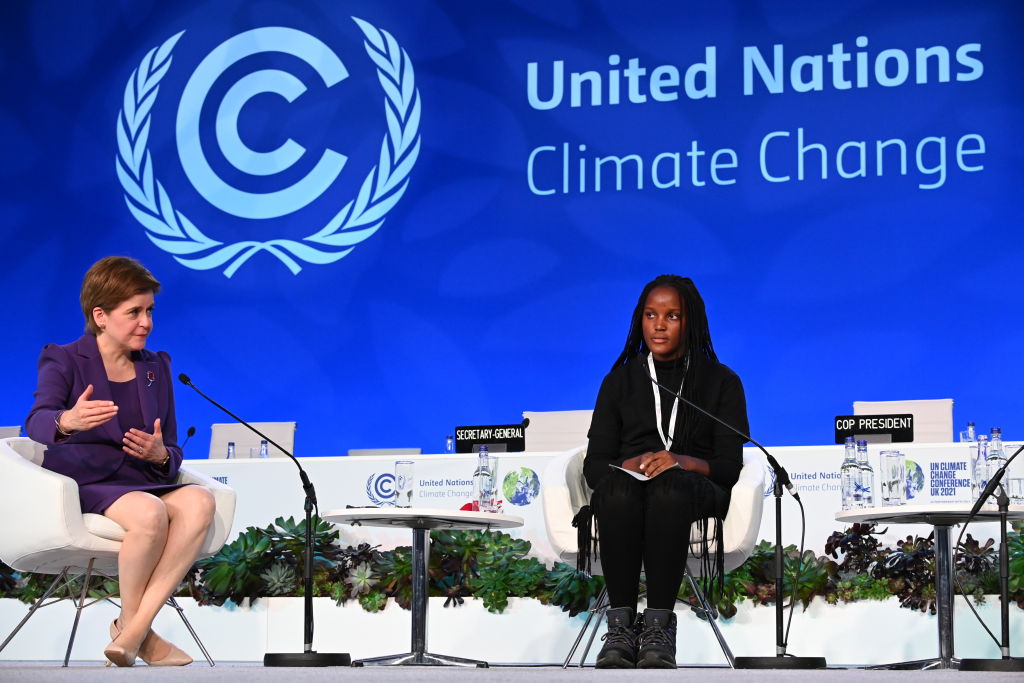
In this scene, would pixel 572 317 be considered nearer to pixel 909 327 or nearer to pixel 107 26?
pixel 909 327

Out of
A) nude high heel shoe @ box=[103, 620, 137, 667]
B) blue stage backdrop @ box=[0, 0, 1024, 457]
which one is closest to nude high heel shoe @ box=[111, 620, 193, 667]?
nude high heel shoe @ box=[103, 620, 137, 667]

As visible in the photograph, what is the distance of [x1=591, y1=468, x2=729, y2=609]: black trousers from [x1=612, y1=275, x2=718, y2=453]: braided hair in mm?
347

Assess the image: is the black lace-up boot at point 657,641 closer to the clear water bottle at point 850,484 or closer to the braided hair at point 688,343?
the braided hair at point 688,343

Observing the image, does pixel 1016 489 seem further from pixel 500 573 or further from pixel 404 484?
pixel 404 484

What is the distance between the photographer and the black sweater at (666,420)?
11.8 feet

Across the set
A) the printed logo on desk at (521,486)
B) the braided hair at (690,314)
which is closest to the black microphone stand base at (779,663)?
the braided hair at (690,314)

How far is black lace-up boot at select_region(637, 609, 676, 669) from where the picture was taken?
299 cm

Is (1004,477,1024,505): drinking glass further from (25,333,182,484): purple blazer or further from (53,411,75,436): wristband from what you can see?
(53,411,75,436): wristband

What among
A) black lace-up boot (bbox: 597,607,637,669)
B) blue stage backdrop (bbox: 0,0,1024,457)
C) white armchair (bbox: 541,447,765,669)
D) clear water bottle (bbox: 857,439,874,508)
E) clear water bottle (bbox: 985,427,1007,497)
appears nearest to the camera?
black lace-up boot (bbox: 597,607,637,669)

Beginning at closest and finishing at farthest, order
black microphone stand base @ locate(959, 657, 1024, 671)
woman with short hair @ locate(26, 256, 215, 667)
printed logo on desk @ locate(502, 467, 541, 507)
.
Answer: black microphone stand base @ locate(959, 657, 1024, 671), woman with short hair @ locate(26, 256, 215, 667), printed logo on desk @ locate(502, 467, 541, 507)

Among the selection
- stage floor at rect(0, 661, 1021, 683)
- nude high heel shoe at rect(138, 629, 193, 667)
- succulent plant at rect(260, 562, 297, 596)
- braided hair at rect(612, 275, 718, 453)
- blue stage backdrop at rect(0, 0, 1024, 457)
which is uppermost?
blue stage backdrop at rect(0, 0, 1024, 457)

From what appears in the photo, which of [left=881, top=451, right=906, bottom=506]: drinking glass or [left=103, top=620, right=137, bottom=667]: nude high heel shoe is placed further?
[left=881, top=451, right=906, bottom=506]: drinking glass

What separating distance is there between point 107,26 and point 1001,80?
489 cm

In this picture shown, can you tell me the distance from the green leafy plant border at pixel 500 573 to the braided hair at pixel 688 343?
67 centimetres
